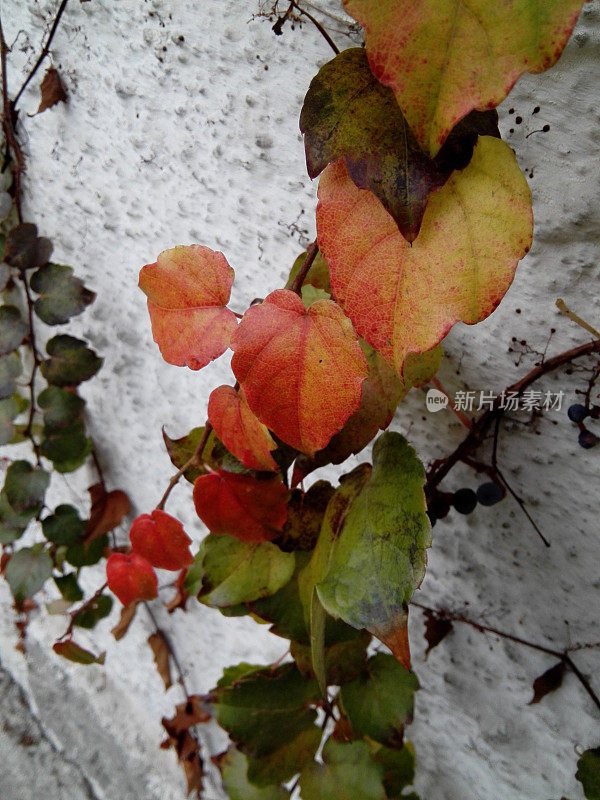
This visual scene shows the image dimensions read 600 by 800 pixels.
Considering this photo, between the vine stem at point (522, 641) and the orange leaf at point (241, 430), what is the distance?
346 millimetres

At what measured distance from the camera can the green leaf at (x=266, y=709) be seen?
1.73 ft

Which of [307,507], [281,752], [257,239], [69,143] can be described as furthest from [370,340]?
[69,143]

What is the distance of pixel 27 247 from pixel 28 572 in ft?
1.39

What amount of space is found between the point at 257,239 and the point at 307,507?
287mm

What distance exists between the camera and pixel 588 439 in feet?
1.45

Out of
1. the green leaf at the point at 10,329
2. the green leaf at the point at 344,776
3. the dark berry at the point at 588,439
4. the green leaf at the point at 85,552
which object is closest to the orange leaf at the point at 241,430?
the dark berry at the point at 588,439

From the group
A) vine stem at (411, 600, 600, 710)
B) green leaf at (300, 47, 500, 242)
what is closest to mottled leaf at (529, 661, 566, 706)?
vine stem at (411, 600, 600, 710)

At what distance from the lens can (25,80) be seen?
2.15ft

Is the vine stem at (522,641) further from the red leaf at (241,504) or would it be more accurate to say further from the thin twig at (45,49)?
the thin twig at (45,49)

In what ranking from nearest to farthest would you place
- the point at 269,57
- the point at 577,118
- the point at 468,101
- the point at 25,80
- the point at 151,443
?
the point at 468,101 < the point at 577,118 < the point at 269,57 < the point at 25,80 < the point at 151,443

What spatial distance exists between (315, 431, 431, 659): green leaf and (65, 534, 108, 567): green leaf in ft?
1.92

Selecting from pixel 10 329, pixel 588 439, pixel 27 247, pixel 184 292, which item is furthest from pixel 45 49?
pixel 588 439

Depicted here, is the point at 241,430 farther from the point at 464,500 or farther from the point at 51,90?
the point at 51,90

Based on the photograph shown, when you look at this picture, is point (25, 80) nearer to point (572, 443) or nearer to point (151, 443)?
point (151, 443)
